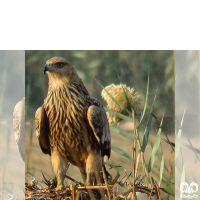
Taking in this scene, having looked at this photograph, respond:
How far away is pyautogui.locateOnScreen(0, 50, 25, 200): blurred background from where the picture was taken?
3.22 metres

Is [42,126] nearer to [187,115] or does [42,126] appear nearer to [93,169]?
[93,169]

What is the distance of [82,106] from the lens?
3072mm

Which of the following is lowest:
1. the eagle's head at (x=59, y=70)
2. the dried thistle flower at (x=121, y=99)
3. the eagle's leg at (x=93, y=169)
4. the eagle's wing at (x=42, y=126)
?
the eagle's leg at (x=93, y=169)

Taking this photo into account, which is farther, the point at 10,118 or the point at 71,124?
the point at 10,118

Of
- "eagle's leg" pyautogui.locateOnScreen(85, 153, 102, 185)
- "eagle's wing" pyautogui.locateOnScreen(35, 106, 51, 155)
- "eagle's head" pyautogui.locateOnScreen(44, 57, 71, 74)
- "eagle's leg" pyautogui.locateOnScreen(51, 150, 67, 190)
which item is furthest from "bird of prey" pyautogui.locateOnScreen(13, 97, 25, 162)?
"eagle's leg" pyautogui.locateOnScreen(85, 153, 102, 185)

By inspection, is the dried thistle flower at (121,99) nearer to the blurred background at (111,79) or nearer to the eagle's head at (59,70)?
the blurred background at (111,79)

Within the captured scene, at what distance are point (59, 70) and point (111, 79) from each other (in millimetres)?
463

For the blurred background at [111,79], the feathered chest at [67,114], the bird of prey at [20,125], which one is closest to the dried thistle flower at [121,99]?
the blurred background at [111,79]

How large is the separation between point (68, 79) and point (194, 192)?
1480 millimetres

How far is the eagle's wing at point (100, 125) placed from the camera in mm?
3025

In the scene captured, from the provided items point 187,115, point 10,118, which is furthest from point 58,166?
point 187,115

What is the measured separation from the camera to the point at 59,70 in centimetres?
308

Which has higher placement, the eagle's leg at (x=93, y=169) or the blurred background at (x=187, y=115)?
the blurred background at (x=187, y=115)

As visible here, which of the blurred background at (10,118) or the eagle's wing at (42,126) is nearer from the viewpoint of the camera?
the eagle's wing at (42,126)
